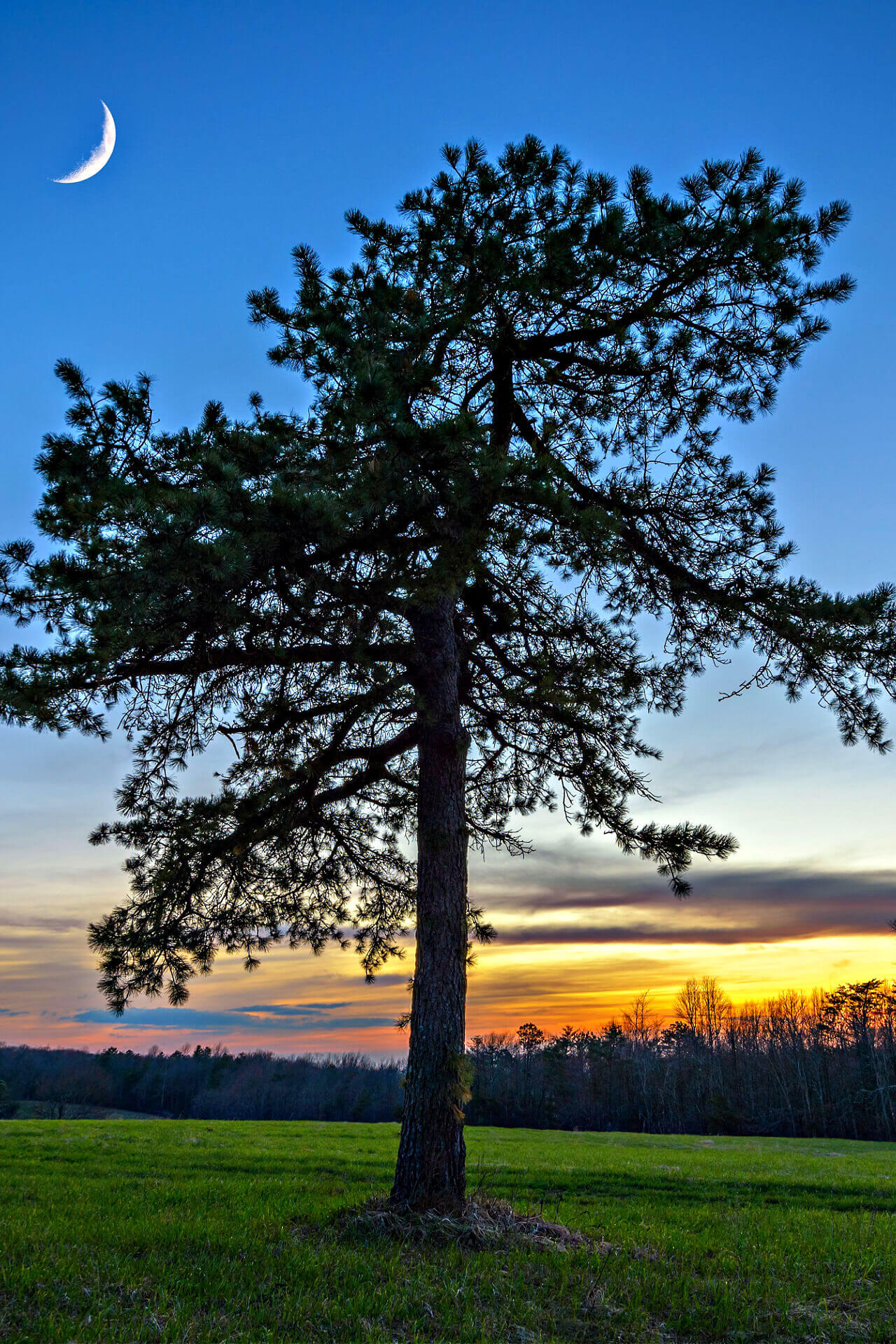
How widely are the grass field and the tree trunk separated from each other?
76cm

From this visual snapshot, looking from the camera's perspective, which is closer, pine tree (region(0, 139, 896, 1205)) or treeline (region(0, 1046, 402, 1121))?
pine tree (region(0, 139, 896, 1205))

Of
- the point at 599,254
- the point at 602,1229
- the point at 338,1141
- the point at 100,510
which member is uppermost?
the point at 599,254

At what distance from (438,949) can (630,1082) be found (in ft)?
186

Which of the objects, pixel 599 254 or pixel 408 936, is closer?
pixel 599 254

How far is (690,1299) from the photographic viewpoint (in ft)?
17.6

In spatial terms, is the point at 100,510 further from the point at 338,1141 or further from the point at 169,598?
the point at 338,1141

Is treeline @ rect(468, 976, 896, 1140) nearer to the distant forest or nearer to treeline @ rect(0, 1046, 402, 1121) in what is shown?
the distant forest

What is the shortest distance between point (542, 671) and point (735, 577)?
2.30 metres

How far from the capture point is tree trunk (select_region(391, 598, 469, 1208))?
6820mm

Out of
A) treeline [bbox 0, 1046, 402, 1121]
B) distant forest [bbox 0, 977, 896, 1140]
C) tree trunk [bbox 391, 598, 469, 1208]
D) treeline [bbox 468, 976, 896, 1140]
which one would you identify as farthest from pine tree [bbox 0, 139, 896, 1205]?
treeline [bbox 0, 1046, 402, 1121]

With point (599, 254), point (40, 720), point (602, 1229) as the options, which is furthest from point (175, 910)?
point (599, 254)

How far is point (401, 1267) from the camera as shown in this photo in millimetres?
5570

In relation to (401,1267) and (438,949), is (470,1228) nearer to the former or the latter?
(401,1267)

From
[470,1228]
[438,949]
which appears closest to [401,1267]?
[470,1228]
